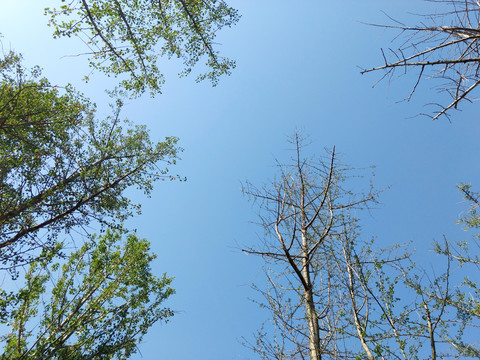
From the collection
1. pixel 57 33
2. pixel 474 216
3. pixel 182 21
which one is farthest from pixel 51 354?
pixel 474 216

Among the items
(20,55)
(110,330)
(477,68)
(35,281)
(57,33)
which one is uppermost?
(20,55)

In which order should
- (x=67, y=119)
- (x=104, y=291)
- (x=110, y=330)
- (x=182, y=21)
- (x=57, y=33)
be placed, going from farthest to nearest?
(x=104, y=291) < (x=110, y=330) < (x=67, y=119) < (x=182, y=21) < (x=57, y=33)

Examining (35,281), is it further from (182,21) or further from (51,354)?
(182,21)

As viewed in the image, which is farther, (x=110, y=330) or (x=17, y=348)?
(x=110, y=330)

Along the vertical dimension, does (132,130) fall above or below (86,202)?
above

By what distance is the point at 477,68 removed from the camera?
186 cm

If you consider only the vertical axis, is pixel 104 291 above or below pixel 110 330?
above

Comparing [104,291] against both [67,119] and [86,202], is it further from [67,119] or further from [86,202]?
[67,119]

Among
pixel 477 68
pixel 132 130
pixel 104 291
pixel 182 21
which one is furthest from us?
pixel 132 130

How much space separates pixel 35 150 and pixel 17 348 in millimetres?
4934

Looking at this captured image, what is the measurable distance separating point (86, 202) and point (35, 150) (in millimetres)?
1740

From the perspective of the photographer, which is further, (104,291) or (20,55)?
(104,291)

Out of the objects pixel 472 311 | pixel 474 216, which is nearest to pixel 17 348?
pixel 472 311

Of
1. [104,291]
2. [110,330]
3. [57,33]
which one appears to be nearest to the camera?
[57,33]
